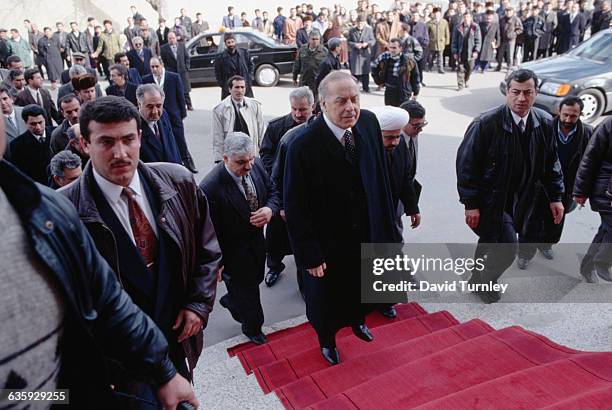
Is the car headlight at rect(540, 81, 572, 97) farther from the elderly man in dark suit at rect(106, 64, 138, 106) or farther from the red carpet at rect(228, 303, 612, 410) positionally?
the elderly man in dark suit at rect(106, 64, 138, 106)

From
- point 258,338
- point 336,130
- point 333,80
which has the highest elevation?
point 333,80

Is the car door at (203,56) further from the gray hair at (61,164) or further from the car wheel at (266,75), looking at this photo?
the gray hair at (61,164)

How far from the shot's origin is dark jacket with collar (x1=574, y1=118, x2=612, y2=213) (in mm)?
4105

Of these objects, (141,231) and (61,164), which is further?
(61,164)

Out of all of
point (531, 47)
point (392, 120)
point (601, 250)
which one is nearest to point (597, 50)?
point (531, 47)

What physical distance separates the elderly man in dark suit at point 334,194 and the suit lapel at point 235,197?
55 cm

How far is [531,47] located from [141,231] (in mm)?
17010

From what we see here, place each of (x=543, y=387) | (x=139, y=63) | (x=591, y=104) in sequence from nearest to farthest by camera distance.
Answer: (x=543, y=387) → (x=591, y=104) → (x=139, y=63)

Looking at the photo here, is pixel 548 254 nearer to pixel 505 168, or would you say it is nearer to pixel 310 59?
pixel 505 168

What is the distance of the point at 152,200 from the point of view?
233cm

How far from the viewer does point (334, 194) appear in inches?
133

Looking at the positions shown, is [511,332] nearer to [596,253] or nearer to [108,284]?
[596,253]

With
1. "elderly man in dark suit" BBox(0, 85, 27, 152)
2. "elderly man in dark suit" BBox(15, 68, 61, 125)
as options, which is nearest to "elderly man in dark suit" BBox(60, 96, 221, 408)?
"elderly man in dark suit" BBox(0, 85, 27, 152)

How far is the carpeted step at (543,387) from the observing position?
245cm
